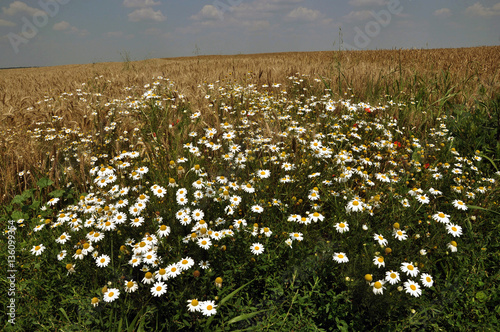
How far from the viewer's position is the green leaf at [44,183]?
3260 mm

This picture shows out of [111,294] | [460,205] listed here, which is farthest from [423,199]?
[111,294]

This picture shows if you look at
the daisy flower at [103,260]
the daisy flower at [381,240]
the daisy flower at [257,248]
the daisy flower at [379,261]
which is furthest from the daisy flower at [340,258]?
the daisy flower at [103,260]

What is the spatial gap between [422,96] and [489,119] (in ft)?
5.60

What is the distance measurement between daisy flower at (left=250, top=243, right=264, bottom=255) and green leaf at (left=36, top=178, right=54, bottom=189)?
2707mm

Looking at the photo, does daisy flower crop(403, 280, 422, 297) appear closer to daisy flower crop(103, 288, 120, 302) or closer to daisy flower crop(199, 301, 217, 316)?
daisy flower crop(199, 301, 217, 316)

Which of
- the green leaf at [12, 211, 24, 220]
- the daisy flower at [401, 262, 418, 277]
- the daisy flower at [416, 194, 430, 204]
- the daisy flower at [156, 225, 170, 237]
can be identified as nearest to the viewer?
the daisy flower at [401, 262, 418, 277]

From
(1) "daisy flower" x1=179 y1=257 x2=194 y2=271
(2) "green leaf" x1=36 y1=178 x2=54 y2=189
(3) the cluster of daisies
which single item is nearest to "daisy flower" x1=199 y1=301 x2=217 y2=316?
(3) the cluster of daisies

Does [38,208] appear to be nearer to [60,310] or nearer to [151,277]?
[60,310]

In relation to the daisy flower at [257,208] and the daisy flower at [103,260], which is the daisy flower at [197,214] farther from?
the daisy flower at [103,260]

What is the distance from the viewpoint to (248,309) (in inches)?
79.2
